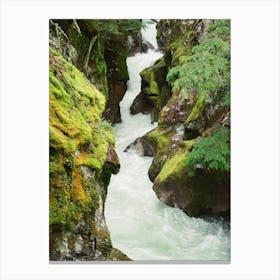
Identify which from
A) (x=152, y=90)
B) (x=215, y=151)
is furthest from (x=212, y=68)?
(x=152, y=90)

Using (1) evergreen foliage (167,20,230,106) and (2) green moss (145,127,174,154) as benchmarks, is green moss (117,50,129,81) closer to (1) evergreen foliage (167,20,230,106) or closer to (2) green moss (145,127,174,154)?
(2) green moss (145,127,174,154)

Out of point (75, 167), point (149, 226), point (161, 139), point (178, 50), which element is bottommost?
point (149, 226)

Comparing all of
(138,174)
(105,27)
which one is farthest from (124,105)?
(105,27)

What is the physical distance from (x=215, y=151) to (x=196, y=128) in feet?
6.66

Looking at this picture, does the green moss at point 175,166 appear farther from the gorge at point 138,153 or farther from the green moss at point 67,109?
the green moss at point 67,109

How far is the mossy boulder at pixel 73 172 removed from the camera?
14.9 feet

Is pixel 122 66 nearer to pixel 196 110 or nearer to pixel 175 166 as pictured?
pixel 196 110

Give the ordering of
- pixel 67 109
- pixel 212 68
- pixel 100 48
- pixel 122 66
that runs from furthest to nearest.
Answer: pixel 122 66, pixel 100 48, pixel 212 68, pixel 67 109

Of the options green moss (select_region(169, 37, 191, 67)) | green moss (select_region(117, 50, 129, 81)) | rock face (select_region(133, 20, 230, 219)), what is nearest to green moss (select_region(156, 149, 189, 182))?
rock face (select_region(133, 20, 230, 219))

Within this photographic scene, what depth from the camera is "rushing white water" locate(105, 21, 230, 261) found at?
19.4 feet

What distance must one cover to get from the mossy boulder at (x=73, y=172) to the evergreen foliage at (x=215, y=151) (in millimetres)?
1949

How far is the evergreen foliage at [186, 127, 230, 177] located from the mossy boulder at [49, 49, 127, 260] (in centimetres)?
195

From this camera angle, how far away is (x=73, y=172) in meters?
4.63
